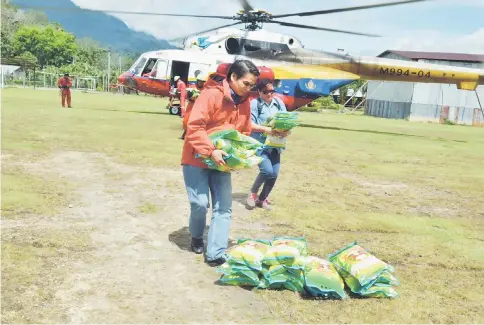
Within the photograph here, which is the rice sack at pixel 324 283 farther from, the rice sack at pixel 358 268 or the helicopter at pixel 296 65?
the helicopter at pixel 296 65

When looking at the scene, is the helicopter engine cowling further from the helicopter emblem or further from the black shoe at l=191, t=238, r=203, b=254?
the black shoe at l=191, t=238, r=203, b=254

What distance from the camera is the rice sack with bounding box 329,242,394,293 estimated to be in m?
4.10

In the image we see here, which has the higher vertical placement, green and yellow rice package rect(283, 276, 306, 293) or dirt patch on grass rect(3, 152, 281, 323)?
green and yellow rice package rect(283, 276, 306, 293)

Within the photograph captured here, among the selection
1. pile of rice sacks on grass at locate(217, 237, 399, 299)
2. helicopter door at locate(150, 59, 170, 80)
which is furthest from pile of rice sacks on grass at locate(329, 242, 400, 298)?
helicopter door at locate(150, 59, 170, 80)

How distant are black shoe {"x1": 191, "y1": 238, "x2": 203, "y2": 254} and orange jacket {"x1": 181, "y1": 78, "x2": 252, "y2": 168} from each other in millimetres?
848

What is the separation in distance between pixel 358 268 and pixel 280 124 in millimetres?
2741

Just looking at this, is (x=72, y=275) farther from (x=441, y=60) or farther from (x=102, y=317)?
(x=441, y=60)

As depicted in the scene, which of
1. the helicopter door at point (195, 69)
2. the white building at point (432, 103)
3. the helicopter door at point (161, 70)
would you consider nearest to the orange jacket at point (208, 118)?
the helicopter door at point (195, 69)

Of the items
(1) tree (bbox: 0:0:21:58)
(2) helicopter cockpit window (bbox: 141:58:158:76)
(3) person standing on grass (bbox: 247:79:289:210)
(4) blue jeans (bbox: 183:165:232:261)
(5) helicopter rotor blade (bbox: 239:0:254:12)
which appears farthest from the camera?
(1) tree (bbox: 0:0:21:58)

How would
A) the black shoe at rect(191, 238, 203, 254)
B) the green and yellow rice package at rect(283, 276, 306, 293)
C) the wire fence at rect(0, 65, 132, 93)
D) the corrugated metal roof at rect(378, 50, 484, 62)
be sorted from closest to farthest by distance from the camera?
the green and yellow rice package at rect(283, 276, 306, 293)
the black shoe at rect(191, 238, 203, 254)
the corrugated metal roof at rect(378, 50, 484, 62)
the wire fence at rect(0, 65, 132, 93)

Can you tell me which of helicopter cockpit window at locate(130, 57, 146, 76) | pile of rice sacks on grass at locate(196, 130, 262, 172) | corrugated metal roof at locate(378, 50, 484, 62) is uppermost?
corrugated metal roof at locate(378, 50, 484, 62)

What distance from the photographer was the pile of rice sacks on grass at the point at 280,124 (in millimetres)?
6379

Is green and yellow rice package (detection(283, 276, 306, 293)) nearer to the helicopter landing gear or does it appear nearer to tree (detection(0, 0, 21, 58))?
the helicopter landing gear

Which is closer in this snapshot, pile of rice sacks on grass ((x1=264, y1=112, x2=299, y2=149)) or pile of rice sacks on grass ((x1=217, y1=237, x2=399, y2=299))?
pile of rice sacks on grass ((x1=217, y1=237, x2=399, y2=299))
